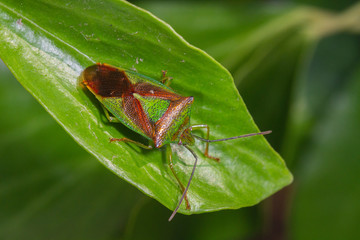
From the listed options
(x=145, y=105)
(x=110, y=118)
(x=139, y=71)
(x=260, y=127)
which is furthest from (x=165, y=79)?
(x=260, y=127)

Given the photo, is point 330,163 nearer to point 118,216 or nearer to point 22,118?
point 118,216

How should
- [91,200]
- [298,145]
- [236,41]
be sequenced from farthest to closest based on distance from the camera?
[298,145]
[236,41]
[91,200]

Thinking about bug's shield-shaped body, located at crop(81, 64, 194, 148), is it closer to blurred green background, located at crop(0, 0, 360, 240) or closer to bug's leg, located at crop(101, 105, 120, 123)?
bug's leg, located at crop(101, 105, 120, 123)

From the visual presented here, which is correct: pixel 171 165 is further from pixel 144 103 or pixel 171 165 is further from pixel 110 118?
pixel 144 103

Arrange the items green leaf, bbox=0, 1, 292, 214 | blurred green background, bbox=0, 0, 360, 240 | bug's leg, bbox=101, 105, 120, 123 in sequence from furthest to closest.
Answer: blurred green background, bbox=0, 0, 360, 240 → bug's leg, bbox=101, 105, 120, 123 → green leaf, bbox=0, 1, 292, 214

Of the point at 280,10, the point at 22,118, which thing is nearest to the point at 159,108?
the point at 22,118

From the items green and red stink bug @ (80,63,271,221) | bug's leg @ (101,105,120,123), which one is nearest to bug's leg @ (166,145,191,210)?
green and red stink bug @ (80,63,271,221)
